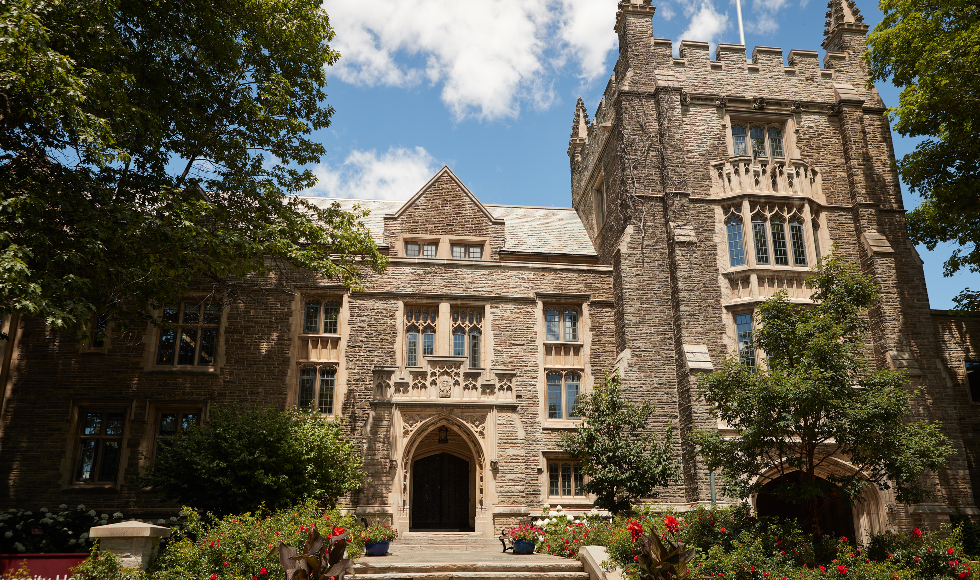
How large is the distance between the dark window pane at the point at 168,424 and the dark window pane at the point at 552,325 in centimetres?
1057

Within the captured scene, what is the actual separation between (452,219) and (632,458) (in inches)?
367

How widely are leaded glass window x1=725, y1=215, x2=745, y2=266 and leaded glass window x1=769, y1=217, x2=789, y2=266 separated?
2.93 feet

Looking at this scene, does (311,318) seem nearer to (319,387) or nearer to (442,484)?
(319,387)

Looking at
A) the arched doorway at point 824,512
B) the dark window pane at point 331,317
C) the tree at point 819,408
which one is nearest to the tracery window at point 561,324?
the dark window pane at point 331,317

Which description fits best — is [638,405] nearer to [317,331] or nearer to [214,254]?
[317,331]

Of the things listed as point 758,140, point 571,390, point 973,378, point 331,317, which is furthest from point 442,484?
point 973,378

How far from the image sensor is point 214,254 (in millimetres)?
14234

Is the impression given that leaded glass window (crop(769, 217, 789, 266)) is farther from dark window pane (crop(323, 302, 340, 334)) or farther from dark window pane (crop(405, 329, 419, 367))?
dark window pane (crop(323, 302, 340, 334))

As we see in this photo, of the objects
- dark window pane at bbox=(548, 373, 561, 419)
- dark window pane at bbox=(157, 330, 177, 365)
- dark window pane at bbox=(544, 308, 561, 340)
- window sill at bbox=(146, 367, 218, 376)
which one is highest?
dark window pane at bbox=(544, 308, 561, 340)

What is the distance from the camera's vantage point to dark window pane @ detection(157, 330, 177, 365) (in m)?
18.3

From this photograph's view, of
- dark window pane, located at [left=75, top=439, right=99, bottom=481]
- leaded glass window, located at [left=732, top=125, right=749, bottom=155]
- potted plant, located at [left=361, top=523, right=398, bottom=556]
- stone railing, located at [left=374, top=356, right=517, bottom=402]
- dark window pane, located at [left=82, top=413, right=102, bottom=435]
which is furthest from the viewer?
leaded glass window, located at [left=732, top=125, right=749, bottom=155]

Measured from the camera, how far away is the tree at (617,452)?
51.0ft

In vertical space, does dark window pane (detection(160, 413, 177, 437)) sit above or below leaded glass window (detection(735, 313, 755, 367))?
below

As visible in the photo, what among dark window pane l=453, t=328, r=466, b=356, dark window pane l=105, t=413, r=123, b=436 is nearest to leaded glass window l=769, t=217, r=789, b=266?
dark window pane l=453, t=328, r=466, b=356
